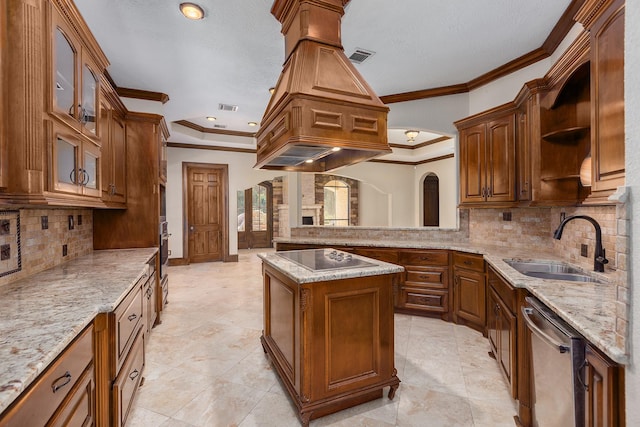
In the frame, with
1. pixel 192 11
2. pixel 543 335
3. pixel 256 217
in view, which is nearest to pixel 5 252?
pixel 192 11

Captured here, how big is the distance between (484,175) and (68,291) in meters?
3.57

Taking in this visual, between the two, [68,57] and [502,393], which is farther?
[502,393]

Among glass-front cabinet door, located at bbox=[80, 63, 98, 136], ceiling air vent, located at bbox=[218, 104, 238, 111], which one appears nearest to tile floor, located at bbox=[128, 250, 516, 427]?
glass-front cabinet door, located at bbox=[80, 63, 98, 136]

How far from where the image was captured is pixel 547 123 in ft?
8.18

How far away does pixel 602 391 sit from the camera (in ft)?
3.37

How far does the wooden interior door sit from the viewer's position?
6793mm

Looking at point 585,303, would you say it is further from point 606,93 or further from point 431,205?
point 431,205

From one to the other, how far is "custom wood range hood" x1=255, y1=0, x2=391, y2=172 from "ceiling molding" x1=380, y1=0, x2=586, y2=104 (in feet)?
5.92

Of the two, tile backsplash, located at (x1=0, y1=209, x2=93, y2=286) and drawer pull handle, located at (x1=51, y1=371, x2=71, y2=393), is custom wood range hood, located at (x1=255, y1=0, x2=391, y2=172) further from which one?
tile backsplash, located at (x1=0, y1=209, x2=93, y2=286)

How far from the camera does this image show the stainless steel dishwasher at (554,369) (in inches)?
45.5

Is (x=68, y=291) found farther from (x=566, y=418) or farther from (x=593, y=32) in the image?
(x=593, y=32)

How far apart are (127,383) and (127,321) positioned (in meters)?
0.35

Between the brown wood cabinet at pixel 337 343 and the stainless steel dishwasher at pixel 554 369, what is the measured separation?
800 mm

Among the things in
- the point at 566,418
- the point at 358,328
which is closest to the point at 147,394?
the point at 358,328
